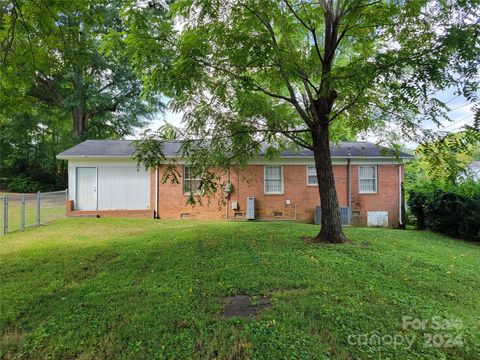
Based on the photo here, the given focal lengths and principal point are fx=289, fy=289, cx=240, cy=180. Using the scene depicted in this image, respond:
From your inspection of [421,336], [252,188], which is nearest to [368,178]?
[252,188]

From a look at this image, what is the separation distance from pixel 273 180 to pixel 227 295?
10.2m

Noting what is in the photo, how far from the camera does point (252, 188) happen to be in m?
13.6

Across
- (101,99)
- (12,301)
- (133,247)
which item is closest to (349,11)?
(133,247)

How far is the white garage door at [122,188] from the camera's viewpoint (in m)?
13.2

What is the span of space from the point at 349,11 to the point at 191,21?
3.37 m

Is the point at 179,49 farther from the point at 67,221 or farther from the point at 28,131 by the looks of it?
the point at 28,131

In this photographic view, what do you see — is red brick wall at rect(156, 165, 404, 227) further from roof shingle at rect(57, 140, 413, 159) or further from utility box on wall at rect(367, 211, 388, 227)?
roof shingle at rect(57, 140, 413, 159)

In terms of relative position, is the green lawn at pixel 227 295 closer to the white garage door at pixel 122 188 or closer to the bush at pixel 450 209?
the bush at pixel 450 209

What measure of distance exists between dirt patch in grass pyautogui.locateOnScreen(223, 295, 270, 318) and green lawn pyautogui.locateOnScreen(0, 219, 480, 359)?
110 millimetres

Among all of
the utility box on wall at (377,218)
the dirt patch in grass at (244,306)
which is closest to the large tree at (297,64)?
the dirt patch in grass at (244,306)

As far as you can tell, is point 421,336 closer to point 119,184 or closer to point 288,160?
point 288,160

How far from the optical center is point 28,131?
26.4 metres

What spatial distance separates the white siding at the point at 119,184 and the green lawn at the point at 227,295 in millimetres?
6249

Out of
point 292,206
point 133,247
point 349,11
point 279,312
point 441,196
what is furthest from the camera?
point 292,206
